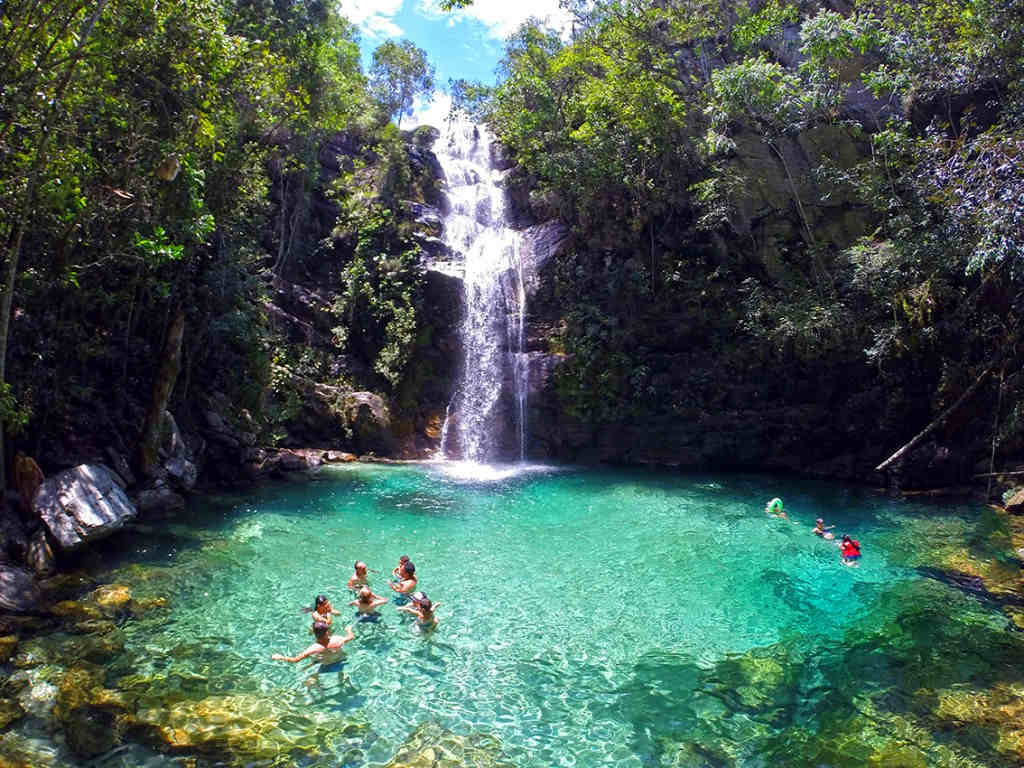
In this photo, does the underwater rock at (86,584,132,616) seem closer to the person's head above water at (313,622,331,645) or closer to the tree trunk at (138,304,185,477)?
the person's head above water at (313,622,331,645)

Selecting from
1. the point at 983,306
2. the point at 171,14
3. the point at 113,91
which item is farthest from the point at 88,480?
the point at 983,306

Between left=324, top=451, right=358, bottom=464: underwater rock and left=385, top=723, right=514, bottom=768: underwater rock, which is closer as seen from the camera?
left=385, top=723, right=514, bottom=768: underwater rock

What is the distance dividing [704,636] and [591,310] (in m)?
16.1

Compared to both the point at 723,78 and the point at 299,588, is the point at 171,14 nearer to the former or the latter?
the point at 299,588

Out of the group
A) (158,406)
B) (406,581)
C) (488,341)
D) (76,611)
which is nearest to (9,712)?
(76,611)

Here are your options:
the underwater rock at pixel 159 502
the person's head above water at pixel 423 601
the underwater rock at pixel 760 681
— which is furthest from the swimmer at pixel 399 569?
the underwater rock at pixel 159 502

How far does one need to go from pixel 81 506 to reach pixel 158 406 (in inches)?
149

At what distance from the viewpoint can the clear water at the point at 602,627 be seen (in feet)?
22.0

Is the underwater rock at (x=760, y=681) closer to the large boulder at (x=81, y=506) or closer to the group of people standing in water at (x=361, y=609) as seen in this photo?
the group of people standing in water at (x=361, y=609)

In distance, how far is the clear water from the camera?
6691 mm

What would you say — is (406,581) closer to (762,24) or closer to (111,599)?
(111,599)

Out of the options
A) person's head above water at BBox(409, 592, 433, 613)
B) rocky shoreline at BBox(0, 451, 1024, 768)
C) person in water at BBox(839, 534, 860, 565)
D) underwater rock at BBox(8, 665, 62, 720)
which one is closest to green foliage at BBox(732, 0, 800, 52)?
person in water at BBox(839, 534, 860, 565)

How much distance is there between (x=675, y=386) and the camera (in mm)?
22672

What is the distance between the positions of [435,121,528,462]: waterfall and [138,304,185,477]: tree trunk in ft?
33.8
